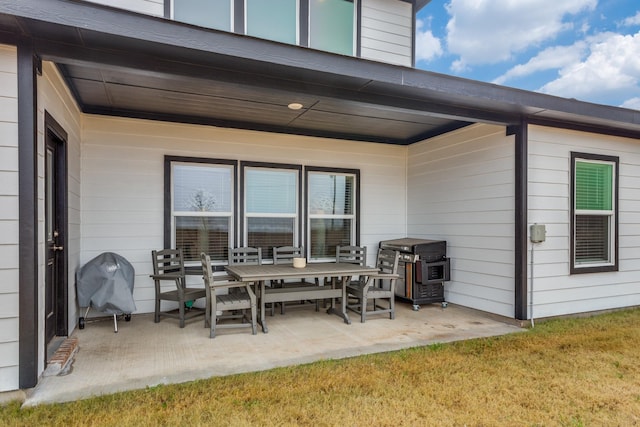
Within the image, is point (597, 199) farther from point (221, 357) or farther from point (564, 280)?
point (221, 357)

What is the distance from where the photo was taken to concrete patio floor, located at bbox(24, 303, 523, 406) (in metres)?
3.02

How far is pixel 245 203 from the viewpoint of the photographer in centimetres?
569

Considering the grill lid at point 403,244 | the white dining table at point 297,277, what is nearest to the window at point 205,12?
the white dining table at point 297,277

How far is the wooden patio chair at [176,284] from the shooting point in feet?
14.8

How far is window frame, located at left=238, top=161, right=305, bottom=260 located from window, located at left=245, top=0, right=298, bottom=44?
1.78 metres

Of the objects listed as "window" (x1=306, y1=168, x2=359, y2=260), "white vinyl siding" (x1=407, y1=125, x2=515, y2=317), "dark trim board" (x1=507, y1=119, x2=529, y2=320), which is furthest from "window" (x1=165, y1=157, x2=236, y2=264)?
"dark trim board" (x1=507, y1=119, x2=529, y2=320)

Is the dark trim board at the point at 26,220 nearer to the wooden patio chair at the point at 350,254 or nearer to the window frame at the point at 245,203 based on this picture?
the window frame at the point at 245,203

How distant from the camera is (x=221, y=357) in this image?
3512 millimetres

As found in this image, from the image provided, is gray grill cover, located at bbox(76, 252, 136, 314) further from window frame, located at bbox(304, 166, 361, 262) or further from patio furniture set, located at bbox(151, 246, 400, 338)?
window frame, located at bbox(304, 166, 361, 262)

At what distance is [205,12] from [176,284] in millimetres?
3451

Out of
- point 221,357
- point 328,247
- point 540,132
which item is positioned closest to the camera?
point 221,357

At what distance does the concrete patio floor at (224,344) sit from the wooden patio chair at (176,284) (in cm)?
17

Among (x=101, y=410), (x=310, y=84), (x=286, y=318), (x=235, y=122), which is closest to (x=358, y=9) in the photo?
(x=235, y=122)

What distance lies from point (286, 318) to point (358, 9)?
15.5 feet
